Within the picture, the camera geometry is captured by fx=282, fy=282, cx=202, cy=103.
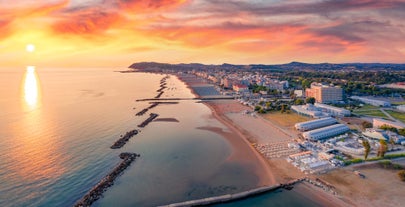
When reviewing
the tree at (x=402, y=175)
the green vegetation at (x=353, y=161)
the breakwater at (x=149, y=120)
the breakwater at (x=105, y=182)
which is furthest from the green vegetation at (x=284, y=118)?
the breakwater at (x=105, y=182)

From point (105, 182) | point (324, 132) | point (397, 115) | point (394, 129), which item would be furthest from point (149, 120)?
point (397, 115)

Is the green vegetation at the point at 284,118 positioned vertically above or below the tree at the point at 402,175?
above

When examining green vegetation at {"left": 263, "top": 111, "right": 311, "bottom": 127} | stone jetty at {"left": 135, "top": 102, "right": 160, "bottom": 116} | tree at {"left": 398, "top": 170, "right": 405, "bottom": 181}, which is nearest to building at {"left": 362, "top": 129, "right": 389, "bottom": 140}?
green vegetation at {"left": 263, "top": 111, "right": 311, "bottom": 127}

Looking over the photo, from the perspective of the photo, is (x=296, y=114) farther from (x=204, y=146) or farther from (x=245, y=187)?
(x=245, y=187)

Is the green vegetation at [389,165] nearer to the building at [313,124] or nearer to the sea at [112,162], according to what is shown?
the sea at [112,162]

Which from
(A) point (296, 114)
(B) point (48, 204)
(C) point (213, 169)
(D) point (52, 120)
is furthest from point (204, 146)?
(D) point (52, 120)

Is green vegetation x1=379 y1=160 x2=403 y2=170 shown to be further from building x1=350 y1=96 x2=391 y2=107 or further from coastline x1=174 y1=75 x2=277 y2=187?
building x1=350 y1=96 x2=391 y2=107
